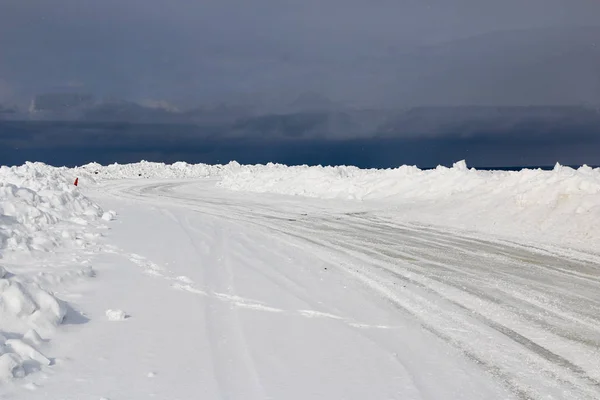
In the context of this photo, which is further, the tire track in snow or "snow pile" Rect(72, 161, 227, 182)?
"snow pile" Rect(72, 161, 227, 182)

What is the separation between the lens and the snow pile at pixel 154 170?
5362cm

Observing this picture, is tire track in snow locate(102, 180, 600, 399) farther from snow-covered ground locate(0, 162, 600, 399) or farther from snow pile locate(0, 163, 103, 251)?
snow pile locate(0, 163, 103, 251)

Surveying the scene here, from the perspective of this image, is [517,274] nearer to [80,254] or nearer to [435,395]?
[435,395]

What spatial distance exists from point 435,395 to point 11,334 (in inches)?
141

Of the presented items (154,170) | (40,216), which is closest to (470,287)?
(40,216)

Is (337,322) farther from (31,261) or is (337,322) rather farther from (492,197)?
(492,197)

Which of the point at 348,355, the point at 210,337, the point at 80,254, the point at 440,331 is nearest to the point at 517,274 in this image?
the point at 440,331

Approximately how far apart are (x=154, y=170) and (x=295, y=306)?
54.4 meters

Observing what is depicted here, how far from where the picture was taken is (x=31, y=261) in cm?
776

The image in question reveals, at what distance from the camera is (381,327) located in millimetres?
5742

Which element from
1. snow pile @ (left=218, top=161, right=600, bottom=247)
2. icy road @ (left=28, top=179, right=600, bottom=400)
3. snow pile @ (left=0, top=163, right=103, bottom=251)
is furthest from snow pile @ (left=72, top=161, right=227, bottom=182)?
icy road @ (left=28, top=179, right=600, bottom=400)

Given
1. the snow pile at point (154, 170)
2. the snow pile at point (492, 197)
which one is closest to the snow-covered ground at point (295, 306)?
the snow pile at point (492, 197)

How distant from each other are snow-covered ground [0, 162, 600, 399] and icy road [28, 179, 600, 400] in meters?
0.02

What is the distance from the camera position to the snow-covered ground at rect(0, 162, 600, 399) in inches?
165
